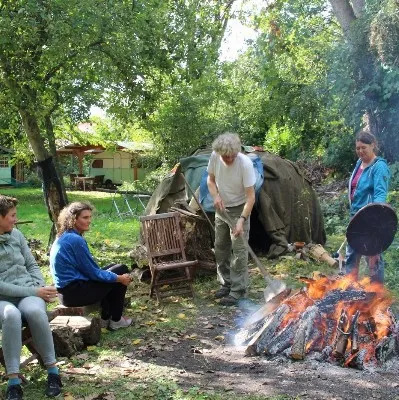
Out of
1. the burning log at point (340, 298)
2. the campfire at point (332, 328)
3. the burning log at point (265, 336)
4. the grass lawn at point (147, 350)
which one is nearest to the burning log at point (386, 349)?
the campfire at point (332, 328)

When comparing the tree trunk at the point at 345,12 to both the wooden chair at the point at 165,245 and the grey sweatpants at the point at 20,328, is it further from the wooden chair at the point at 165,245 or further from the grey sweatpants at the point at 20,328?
the grey sweatpants at the point at 20,328

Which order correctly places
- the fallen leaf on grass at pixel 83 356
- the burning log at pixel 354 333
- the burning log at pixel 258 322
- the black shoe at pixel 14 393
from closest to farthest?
1. the black shoe at pixel 14 393
2. the burning log at pixel 354 333
3. the fallen leaf on grass at pixel 83 356
4. the burning log at pixel 258 322

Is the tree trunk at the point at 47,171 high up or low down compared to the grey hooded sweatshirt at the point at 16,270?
up

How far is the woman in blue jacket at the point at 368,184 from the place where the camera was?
5355mm

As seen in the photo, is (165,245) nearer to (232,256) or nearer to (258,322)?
(232,256)

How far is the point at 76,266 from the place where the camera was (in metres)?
5.17

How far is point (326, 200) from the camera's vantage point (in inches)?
571

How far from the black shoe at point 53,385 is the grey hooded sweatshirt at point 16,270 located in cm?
62

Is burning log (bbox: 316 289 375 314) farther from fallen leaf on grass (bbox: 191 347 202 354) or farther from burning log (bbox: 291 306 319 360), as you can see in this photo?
fallen leaf on grass (bbox: 191 347 202 354)

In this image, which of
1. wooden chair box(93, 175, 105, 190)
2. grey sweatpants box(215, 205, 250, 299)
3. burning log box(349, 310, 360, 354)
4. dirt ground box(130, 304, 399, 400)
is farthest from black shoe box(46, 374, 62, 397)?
wooden chair box(93, 175, 105, 190)

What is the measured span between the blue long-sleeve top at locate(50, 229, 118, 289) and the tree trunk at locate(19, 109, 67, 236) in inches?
179

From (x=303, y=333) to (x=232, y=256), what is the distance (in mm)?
1977

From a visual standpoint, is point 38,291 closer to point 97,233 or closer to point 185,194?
point 185,194

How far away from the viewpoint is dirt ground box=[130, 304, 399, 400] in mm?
3998
